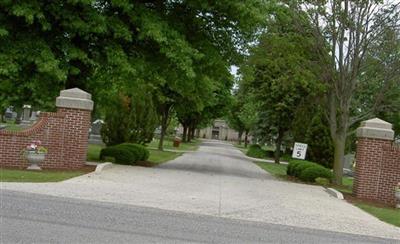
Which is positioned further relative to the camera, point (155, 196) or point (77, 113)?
point (77, 113)

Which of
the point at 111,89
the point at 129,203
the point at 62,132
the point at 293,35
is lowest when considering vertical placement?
A: the point at 129,203

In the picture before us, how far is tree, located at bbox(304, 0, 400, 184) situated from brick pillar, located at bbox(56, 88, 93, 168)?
37.0 feet

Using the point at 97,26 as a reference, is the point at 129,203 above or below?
Result: below

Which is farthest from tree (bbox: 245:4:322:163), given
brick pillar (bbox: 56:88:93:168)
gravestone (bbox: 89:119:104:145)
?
gravestone (bbox: 89:119:104:145)

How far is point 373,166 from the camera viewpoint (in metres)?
18.2

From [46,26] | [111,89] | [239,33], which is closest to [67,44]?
[46,26]

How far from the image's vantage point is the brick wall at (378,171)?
712 inches

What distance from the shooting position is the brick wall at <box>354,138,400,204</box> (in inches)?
712

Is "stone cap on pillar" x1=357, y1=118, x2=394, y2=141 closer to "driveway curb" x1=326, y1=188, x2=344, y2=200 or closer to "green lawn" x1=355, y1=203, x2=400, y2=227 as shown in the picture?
"driveway curb" x1=326, y1=188, x2=344, y2=200

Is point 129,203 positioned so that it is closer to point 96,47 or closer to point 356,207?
point 356,207

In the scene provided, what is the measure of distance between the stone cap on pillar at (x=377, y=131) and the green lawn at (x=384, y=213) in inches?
113

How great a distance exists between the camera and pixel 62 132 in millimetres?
17625

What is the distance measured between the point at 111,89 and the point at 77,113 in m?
6.77

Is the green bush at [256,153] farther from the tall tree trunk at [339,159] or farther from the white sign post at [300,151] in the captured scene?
the tall tree trunk at [339,159]
